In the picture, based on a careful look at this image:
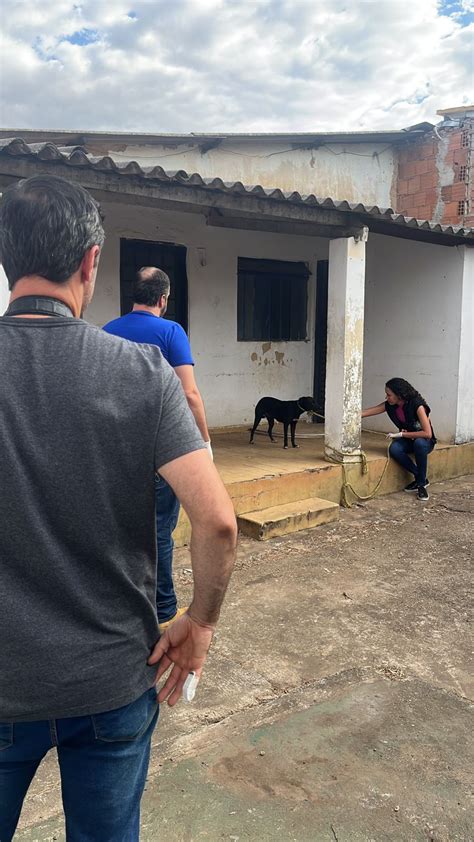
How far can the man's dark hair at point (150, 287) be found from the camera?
343 centimetres

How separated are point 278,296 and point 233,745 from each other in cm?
675

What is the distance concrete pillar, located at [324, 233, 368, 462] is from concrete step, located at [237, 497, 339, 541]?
76 cm

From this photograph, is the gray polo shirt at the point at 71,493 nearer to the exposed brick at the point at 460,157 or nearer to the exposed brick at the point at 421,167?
the exposed brick at the point at 460,157

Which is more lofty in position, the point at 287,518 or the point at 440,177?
the point at 440,177

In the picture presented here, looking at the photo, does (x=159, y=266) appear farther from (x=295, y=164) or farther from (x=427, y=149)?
(x=427, y=149)

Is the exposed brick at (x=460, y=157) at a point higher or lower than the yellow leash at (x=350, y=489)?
higher

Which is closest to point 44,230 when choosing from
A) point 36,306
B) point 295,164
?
point 36,306

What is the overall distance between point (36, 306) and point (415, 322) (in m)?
7.53

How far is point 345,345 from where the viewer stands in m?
6.58

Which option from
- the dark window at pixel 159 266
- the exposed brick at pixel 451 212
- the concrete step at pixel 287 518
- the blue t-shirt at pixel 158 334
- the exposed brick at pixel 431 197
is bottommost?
the concrete step at pixel 287 518

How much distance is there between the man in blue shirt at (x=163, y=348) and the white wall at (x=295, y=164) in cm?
478

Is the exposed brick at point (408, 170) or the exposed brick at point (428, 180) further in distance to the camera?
the exposed brick at point (408, 170)

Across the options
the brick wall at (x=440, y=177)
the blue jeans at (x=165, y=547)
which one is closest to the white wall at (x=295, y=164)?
the brick wall at (x=440, y=177)

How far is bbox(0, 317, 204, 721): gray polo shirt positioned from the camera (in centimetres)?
114
